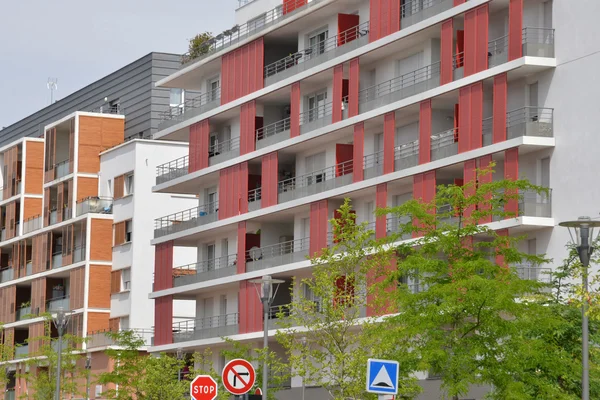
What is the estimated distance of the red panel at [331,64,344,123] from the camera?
5894cm

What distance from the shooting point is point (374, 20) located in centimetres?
5719

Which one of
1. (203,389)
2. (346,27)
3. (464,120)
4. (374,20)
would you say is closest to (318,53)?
(346,27)

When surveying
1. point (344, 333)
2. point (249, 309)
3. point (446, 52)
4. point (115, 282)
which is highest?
point (446, 52)

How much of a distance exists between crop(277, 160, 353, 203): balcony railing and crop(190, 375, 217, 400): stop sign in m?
23.0

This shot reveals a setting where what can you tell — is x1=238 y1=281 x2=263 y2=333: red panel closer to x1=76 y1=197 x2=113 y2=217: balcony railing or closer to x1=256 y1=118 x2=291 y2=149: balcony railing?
x1=256 y1=118 x2=291 y2=149: balcony railing

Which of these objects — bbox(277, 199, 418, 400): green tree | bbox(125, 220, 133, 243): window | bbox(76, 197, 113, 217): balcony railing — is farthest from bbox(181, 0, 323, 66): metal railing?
bbox(277, 199, 418, 400): green tree

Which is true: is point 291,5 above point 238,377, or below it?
above

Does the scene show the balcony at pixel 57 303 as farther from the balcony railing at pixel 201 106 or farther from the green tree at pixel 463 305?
the green tree at pixel 463 305

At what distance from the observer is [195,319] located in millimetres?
69938

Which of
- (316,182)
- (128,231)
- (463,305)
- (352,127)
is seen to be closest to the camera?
(463,305)

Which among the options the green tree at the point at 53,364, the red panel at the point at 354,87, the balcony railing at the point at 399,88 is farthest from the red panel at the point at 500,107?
the green tree at the point at 53,364

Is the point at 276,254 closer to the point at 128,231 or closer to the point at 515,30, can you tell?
the point at 128,231

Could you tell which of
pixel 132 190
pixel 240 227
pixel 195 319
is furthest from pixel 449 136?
pixel 132 190

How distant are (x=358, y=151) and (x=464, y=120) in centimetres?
734
